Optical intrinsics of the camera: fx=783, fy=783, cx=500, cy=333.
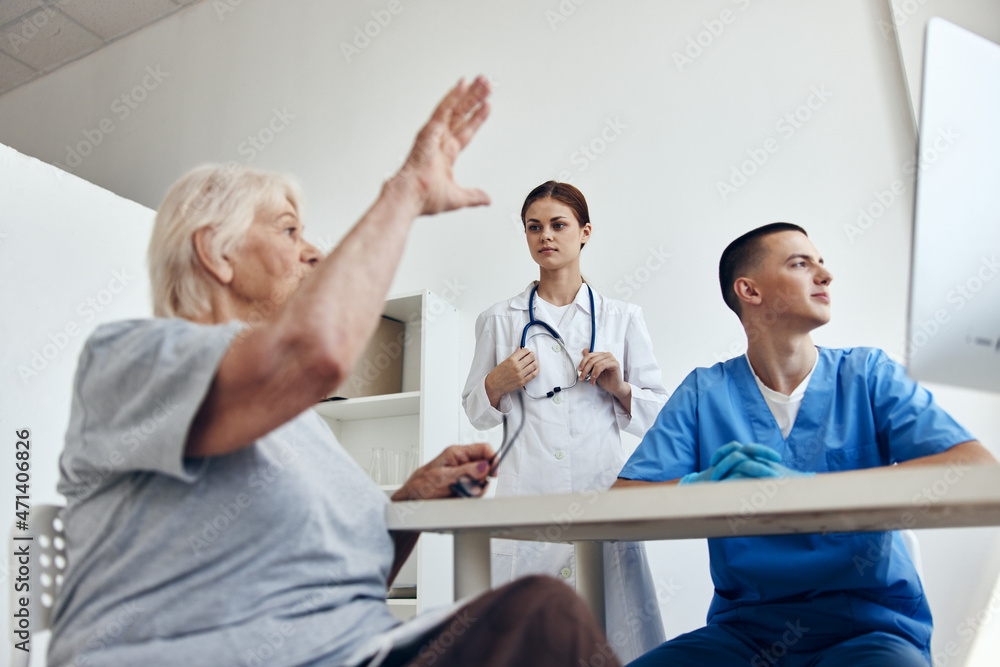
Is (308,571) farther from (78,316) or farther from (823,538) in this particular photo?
(78,316)

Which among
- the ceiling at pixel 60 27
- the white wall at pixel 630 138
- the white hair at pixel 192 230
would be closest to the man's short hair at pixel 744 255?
the white wall at pixel 630 138

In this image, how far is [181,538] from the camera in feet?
2.32

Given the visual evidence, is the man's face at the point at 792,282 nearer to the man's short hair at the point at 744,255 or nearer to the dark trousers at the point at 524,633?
the man's short hair at the point at 744,255

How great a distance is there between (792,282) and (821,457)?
0.46 m

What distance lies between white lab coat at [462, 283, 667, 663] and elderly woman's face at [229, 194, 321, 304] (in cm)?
121

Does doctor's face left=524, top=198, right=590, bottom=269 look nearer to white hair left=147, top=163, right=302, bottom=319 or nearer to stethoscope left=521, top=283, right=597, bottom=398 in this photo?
stethoscope left=521, top=283, right=597, bottom=398

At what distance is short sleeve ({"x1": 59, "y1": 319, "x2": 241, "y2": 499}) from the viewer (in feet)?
2.16

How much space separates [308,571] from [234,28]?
4210 mm

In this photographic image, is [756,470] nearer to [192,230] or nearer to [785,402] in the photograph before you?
[785,402]

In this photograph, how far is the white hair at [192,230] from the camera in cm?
92

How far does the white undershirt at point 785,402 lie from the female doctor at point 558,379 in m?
0.70

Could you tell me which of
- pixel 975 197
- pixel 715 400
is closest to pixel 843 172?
pixel 715 400

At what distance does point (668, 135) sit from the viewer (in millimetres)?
2934

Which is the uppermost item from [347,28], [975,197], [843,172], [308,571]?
[347,28]
